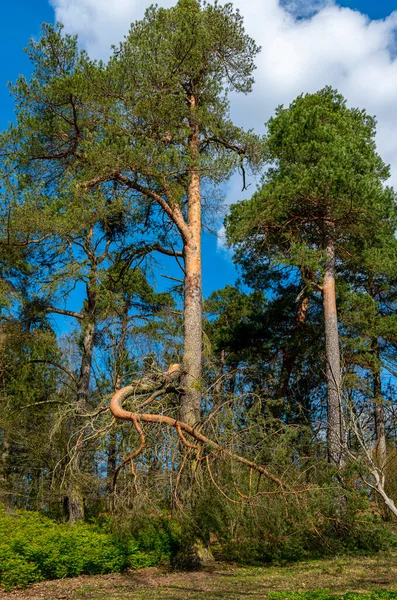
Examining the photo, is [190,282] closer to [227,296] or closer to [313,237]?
[313,237]

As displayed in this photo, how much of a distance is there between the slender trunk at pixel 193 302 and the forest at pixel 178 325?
31mm

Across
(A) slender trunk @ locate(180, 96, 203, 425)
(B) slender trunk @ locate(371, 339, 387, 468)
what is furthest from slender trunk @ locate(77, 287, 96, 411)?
(B) slender trunk @ locate(371, 339, 387, 468)

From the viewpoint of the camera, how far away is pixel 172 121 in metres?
10.6

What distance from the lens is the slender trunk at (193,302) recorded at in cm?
973

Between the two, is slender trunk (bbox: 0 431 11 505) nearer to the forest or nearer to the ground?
the forest

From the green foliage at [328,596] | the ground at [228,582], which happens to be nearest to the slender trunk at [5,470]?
the ground at [228,582]

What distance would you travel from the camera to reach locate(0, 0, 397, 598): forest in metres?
8.20

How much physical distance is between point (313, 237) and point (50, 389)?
25.9 feet

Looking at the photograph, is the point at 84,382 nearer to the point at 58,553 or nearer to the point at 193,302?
the point at 193,302

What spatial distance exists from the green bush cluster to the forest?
0.03 meters

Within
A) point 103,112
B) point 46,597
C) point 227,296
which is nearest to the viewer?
point 46,597

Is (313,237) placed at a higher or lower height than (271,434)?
higher

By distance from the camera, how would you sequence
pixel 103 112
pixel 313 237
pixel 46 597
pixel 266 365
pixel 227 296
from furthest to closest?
1. pixel 227 296
2. pixel 266 365
3. pixel 313 237
4. pixel 103 112
5. pixel 46 597

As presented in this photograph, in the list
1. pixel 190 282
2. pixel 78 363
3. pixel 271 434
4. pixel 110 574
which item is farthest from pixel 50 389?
pixel 271 434
